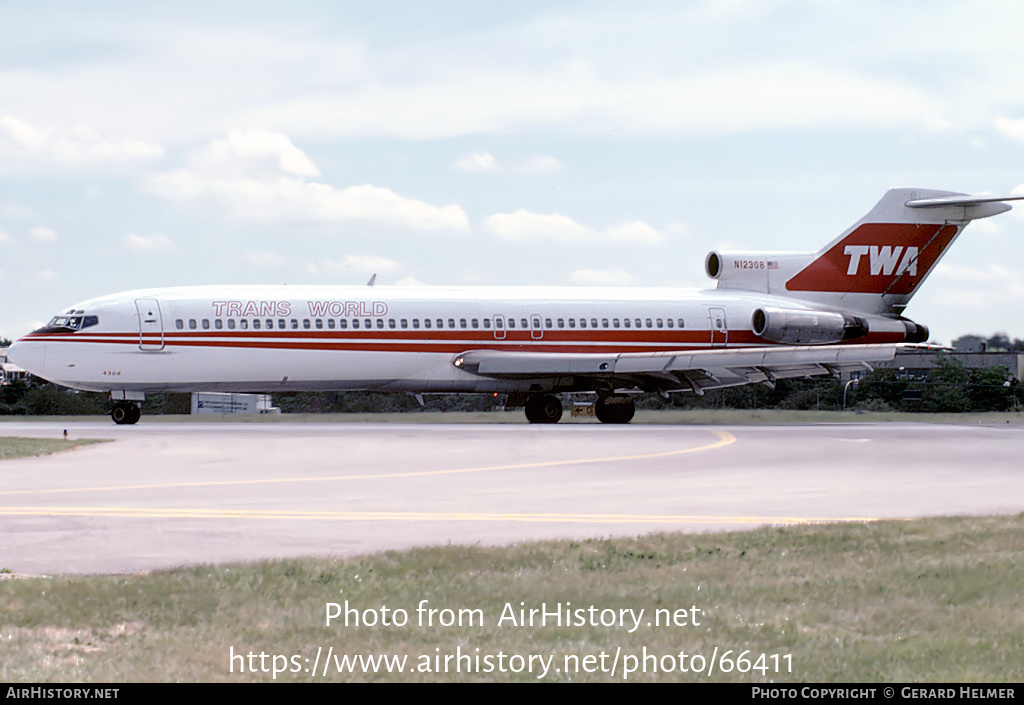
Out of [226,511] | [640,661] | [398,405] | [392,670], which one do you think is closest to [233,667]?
[392,670]

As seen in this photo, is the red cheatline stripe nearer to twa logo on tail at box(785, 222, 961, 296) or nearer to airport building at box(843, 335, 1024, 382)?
twa logo on tail at box(785, 222, 961, 296)

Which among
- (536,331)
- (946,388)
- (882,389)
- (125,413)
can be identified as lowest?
(882,389)

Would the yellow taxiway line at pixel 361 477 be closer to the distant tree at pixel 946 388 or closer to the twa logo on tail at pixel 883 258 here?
the twa logo on tail at pixel 883 258

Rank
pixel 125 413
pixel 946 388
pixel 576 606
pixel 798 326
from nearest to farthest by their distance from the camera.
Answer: pixel 576 606
pixel 125 413
pixel 798 326
pixel 946 388

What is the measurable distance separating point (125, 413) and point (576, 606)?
102 ft

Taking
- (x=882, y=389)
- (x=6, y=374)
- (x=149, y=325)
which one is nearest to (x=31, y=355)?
(x=149, y=325)

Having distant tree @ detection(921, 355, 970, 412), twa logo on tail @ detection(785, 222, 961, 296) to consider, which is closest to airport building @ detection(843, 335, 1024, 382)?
distant tree @ detection(921, 355, 970, 412)

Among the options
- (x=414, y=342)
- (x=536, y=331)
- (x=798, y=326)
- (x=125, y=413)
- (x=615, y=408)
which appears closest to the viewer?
(x=125, y=413)

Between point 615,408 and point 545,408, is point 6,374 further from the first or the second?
point 615,408

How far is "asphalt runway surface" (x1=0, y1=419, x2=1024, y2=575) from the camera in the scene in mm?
12695

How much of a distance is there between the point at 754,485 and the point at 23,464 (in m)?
12.9

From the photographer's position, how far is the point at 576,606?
9227mm

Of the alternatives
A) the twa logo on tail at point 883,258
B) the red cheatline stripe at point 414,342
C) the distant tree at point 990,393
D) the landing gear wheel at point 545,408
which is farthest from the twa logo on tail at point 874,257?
the distant tree at point 990,393

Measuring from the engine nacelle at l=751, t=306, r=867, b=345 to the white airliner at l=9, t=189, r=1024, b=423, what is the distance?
0.06 meters
